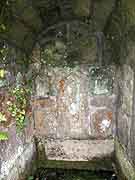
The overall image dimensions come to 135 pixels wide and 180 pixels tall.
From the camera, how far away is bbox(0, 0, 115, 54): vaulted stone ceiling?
10.5 ft

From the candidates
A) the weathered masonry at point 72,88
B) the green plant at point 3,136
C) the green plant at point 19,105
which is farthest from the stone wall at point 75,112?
the green plant at point 3,136

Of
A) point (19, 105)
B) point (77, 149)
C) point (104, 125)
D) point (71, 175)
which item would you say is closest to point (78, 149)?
point (77, 149)

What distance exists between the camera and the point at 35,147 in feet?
13.8

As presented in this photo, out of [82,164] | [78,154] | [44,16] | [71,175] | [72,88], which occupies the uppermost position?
[44,16]

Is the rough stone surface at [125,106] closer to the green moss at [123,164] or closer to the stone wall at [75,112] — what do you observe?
the green moss at [123,164]

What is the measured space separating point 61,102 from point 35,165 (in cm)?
98

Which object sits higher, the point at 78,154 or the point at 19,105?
the point at 19,105

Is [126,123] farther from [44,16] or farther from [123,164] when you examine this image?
[44,16]

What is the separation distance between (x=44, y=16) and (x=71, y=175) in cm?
215

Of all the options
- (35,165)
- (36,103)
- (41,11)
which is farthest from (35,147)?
(41,11)

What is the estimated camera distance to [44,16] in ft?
12.0

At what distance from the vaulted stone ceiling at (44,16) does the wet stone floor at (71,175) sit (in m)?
1.69

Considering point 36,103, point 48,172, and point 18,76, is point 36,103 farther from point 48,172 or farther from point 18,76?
point 48,172

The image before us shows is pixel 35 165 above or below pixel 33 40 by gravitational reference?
below
